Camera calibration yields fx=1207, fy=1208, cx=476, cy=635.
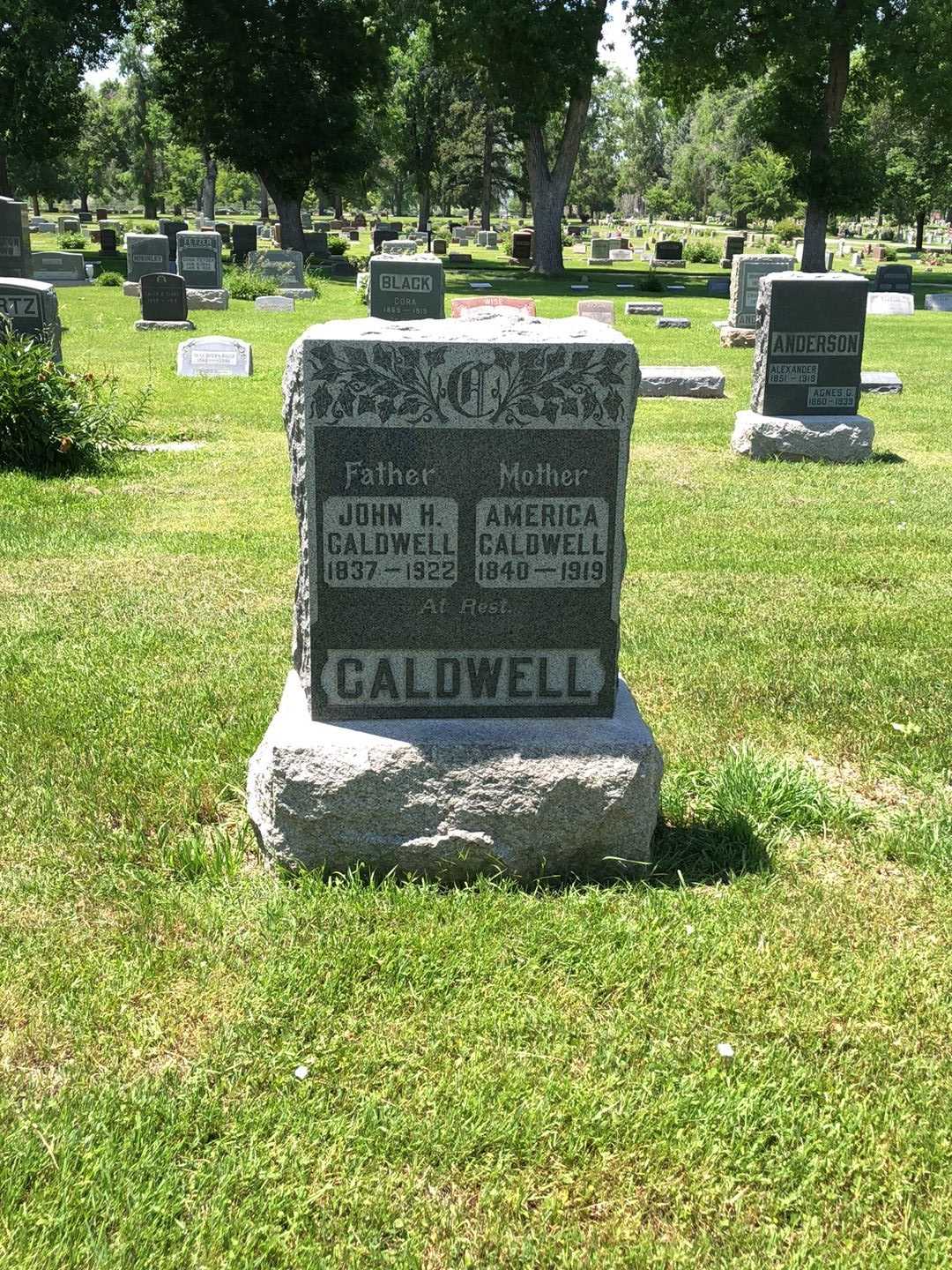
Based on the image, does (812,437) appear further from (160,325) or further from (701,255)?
(701,255)

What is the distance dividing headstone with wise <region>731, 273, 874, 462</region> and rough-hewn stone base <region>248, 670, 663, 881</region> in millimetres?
8120

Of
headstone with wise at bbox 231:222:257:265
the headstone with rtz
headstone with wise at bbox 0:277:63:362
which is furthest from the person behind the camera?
headstone with wise at bbox 231:222:257:265

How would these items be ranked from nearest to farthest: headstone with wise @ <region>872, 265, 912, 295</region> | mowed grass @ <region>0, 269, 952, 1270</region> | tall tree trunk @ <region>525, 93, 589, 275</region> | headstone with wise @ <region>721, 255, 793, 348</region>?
mowed grass @ <region>0, 269, 952, 1270</region> < headstone with wise @ <region>721, 255, 793, 348</region> < headstone with wise @ <region>872, 265, 912, 295</region> < tall tree trunk @ <region>525, 93, 589, 275</region>

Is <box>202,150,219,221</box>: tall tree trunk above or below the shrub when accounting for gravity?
above

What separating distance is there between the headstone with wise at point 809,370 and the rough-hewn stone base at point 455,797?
812 cm

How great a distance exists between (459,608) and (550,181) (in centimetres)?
3637

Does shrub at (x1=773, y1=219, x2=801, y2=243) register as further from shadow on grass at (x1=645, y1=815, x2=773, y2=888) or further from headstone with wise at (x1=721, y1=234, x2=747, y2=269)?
shadow on grass at (x1=645, y1=815, x2=773, y2=888)

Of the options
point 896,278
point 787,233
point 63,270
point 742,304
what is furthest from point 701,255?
point 742,304

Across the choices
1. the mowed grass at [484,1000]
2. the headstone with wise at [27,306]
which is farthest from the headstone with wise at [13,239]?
the mowed grass at [484,1000]

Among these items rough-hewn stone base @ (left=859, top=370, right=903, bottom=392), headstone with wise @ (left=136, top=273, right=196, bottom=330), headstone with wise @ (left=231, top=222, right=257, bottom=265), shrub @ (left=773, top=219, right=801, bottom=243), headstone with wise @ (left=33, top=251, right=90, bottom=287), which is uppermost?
shrub @ (left=773, top=219, right=801, bottom=243)

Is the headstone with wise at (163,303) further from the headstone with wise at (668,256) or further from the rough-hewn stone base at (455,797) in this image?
the headstone with wise at (668,256)

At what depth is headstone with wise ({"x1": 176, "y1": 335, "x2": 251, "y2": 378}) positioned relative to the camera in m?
15.7

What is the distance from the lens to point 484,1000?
316 cm

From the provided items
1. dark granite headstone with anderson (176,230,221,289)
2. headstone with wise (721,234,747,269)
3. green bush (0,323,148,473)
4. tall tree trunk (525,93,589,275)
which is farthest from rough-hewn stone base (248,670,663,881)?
headstone with wise (721,234,747,269)
